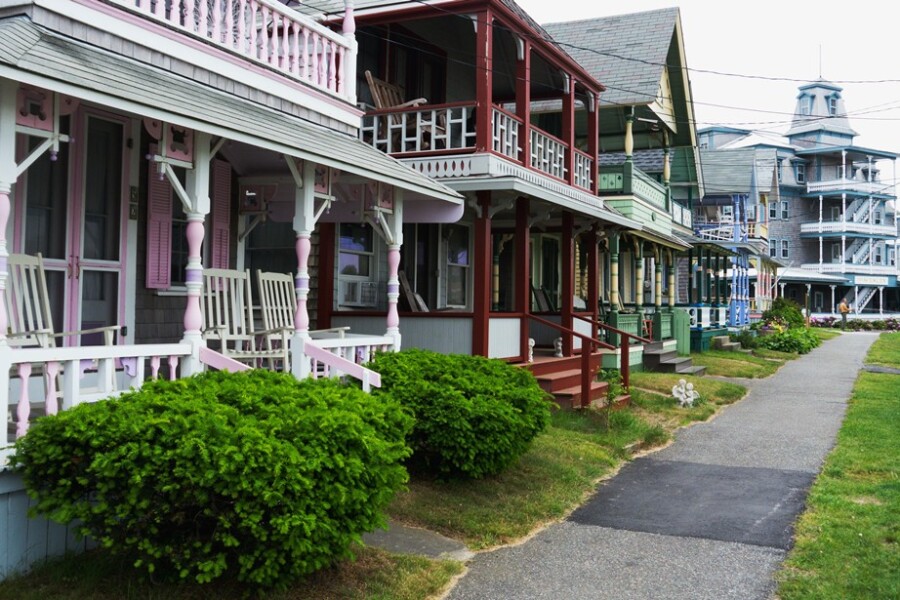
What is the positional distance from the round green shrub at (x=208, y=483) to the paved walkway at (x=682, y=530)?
1.24 meters

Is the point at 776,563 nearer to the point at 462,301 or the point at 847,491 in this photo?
the point at 847,491

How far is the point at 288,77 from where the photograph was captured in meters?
9.11

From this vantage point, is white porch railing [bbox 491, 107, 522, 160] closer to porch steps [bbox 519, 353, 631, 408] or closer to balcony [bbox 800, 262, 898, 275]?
porch steps [bbox 519, 353, 631, 408]

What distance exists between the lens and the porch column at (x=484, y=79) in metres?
11.4

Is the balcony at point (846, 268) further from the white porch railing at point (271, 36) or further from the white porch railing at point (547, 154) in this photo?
the white porch railing at point (271, 36)

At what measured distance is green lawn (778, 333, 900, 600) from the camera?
18.9ft

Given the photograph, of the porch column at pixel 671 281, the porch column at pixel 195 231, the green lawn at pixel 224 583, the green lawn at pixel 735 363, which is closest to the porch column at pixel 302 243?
the porch column at pixel 195 231

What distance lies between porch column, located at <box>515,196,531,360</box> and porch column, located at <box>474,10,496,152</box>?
1.13 m

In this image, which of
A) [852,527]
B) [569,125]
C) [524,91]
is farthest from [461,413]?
[569,125]

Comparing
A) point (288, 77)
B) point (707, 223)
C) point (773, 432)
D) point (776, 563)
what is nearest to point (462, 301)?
point (773, 432)

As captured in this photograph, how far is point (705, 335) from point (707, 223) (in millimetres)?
17907

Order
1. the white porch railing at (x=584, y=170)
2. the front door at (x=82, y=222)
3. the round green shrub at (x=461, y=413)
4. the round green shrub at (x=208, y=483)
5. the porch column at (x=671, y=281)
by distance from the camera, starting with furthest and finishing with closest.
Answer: the porch column at (x=671, y=281), the white porch railing at (x=584, y=170), the round green shrub at (x=461, y=413), the front door at (x=82, y=222), the round green shrub at (x=208, y=483)

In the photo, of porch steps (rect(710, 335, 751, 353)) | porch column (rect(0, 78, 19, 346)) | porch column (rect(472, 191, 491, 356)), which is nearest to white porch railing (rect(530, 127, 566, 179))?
porch column (rect(472, 191, 491, 356))

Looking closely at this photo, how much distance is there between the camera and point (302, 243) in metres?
8.07
